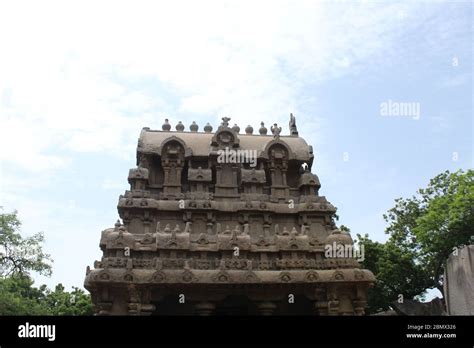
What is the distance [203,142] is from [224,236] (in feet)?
22.0

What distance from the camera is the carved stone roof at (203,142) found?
24.5 metres

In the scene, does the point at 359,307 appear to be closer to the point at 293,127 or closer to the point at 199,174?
the point at 199,174

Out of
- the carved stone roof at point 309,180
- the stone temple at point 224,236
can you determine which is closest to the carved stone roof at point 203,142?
the stone temple at point 224,236

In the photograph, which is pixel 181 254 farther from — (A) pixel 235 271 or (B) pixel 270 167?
(B) pixel 270 167

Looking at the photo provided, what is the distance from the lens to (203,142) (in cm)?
2538

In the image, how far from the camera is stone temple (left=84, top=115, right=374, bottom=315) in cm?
1888

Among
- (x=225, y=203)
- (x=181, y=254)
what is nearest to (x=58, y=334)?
(x=181, y=254)

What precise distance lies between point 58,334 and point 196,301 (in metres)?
7.10

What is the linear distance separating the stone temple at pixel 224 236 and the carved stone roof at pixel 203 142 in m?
0.06

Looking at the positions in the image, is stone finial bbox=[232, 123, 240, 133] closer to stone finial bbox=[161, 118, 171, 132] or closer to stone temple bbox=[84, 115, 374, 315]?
stone temple bbox=[84, 115, 374, 315]

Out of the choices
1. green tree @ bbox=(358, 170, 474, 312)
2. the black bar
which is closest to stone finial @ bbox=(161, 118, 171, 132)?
the black bar

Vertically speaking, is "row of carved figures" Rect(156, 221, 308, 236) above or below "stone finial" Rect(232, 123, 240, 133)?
below

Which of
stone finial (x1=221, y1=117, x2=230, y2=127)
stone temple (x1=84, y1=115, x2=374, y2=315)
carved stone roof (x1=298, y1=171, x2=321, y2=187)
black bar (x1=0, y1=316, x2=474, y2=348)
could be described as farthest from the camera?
stone finial (x1=221, y1=117, x2=230, y2=127)

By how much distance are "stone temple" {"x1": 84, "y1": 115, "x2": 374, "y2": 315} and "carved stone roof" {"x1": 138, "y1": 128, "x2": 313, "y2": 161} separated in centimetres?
6
